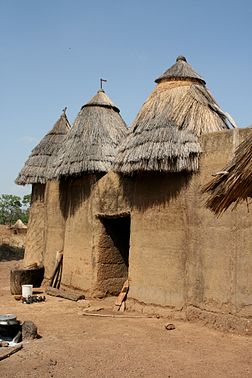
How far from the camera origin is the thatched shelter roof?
9.12m

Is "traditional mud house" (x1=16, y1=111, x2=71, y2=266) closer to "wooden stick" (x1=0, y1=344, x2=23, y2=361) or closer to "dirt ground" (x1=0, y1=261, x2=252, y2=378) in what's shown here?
"dirt ground" (x1=0, y1=261, x2=252, y2=378)

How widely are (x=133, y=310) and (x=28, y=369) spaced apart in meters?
4.07

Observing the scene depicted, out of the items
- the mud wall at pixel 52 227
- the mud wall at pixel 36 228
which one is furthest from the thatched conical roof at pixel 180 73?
the mud wall at pixel 36 228

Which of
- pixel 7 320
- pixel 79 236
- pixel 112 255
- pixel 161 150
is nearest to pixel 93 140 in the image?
pixel 79 236

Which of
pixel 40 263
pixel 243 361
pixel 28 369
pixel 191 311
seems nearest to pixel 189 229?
pixel 191 311

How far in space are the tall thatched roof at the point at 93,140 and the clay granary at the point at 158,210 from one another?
0.03 m

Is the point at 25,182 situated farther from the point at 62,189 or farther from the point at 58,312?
the point at 58,312

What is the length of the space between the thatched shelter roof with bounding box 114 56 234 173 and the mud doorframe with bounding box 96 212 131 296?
6.13 feet

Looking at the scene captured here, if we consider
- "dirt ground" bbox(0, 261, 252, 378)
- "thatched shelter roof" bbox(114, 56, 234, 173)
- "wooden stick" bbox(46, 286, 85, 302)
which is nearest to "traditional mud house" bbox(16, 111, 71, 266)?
"wooden stick" bbox(46, 286, 85, 302)

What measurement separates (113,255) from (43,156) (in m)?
5.31

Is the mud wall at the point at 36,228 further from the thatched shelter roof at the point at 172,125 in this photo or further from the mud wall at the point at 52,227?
the thatched shelter roof at the point at 172,125

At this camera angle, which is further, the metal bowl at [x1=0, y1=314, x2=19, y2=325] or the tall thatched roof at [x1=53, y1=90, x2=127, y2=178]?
the tall thatched roof at [x1=53, y1=90, x2=127, y2=178]

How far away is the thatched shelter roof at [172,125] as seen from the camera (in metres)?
9.12

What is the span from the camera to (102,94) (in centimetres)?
1335
